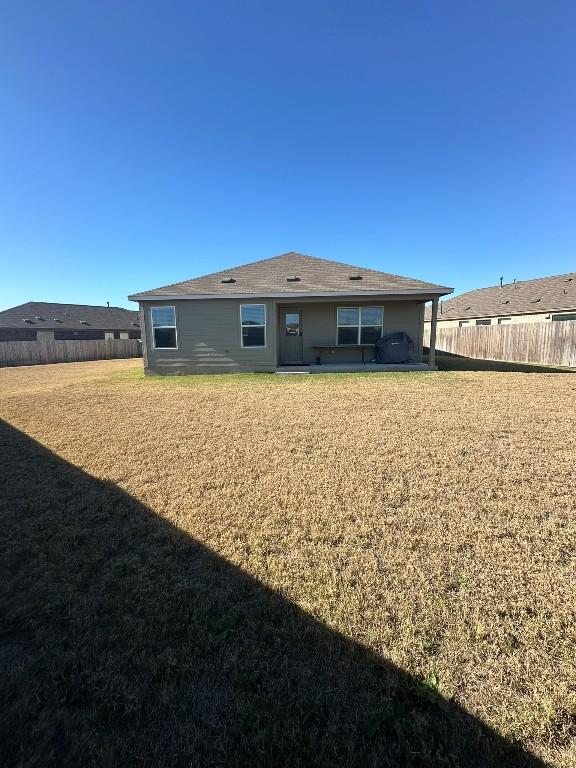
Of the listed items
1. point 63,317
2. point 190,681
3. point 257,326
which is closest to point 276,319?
point 257,326

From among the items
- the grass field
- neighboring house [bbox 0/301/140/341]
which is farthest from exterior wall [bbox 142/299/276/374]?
neighboring house [bbox 0/301/140/341]

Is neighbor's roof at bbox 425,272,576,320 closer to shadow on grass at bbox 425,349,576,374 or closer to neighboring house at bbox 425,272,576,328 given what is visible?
neighboring house at bbox 425,272,576,328

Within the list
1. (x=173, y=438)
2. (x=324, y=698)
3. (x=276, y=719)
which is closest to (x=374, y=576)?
(x=324, y=698)

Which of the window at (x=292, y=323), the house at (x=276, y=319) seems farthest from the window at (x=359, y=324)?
the window at (x=292, y=323)

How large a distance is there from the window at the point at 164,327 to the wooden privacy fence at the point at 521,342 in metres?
16.3

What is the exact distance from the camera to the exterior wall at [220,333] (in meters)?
13.2

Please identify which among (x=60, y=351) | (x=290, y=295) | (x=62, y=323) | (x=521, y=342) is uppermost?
(x=62, y=323)

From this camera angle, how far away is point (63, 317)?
35.8 m

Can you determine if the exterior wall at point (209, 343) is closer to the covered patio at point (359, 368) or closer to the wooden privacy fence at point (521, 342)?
the covered patio at point (359, 368)

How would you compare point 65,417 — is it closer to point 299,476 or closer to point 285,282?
point 299,476

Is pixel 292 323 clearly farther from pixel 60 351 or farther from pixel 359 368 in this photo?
pixel 60 351

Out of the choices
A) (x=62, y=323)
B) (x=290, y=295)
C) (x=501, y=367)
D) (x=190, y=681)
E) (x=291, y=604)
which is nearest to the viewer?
(x=190, y=681)

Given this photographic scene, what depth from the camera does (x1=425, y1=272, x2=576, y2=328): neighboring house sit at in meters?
21.1

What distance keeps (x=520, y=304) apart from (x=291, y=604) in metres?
27.4
